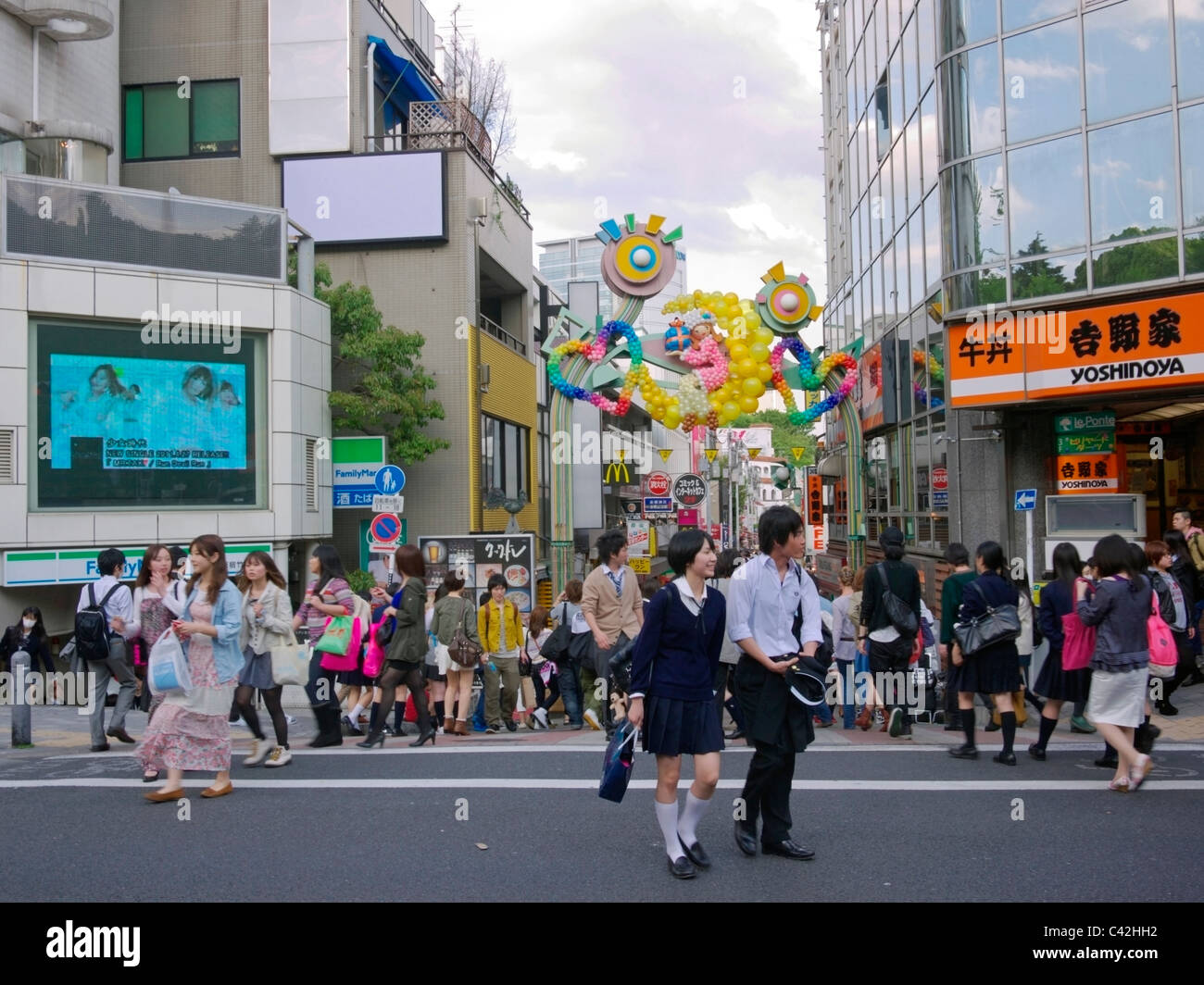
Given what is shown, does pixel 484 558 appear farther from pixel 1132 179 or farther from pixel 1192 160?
pixel 1192 160

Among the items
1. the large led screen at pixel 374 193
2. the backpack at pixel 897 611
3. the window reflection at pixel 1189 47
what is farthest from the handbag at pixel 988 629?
the large led screen at pixel 374 193

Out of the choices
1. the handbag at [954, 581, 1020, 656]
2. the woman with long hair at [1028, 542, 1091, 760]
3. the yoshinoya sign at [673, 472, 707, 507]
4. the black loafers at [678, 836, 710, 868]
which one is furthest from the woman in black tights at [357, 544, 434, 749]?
the yoshinoya sign at [673, 472, 707, 507]

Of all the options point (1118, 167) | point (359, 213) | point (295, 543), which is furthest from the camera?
point (359, 213)

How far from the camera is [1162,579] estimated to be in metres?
10.5

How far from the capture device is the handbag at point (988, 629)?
335 inches

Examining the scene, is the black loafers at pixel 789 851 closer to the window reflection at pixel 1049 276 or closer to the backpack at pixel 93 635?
the backpack at pixel 93 635

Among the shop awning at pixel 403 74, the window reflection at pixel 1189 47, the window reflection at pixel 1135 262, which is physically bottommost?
the window reflection at pixel 1135 262

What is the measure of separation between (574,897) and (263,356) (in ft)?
53.7

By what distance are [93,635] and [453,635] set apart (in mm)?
3257

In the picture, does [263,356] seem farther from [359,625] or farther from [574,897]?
[574,897]

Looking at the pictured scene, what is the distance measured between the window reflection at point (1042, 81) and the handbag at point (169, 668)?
1462 cm
